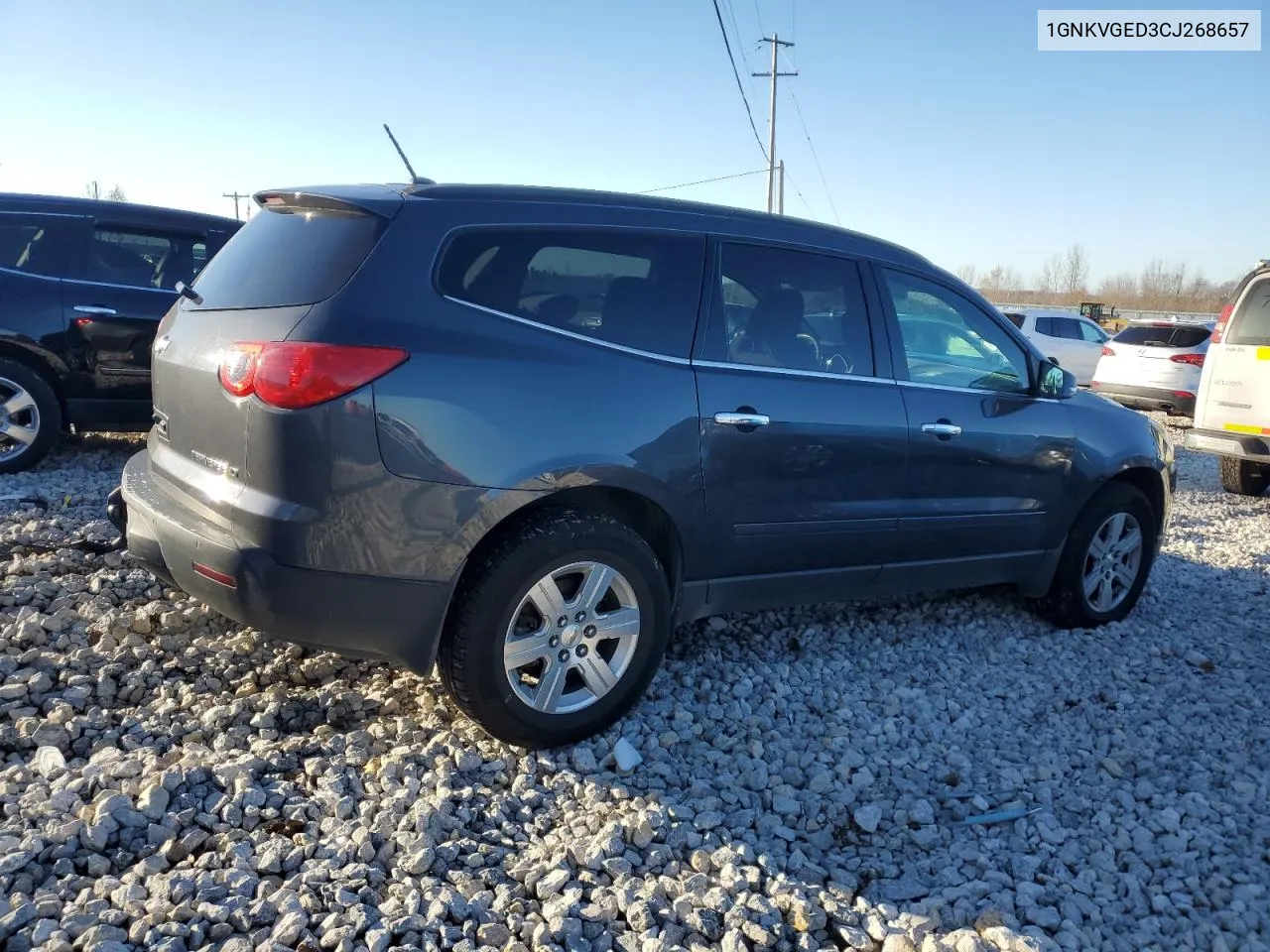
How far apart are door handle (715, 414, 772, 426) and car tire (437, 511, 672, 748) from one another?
1.71 ft

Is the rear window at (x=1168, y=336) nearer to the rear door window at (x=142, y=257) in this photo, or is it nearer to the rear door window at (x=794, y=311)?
the rear door window at (x=794, y=311)

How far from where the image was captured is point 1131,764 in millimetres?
3502

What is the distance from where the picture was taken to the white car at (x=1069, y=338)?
57.6 feet

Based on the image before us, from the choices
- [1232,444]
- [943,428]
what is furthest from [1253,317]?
[943,428]

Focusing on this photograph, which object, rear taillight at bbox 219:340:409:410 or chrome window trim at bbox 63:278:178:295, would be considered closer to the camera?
rear taillight at bbox 219:340:409:410

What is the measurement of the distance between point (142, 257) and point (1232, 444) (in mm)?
9115

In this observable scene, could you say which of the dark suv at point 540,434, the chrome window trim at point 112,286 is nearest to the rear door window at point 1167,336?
the dark suv at point 540,434

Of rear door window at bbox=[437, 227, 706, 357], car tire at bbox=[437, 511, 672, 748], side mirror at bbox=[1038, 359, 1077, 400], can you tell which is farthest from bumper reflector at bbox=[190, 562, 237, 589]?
side mirror at bbox=[1038, 359, 1077, 400]

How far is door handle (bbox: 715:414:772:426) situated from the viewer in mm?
3477

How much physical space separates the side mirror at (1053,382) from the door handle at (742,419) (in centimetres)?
179

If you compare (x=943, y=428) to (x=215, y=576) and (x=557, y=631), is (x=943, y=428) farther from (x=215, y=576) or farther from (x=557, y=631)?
(x=215, y=576)

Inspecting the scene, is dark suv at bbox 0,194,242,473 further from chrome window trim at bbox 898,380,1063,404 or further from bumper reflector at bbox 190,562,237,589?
chrome window trim at bbox 898,380,1063,404

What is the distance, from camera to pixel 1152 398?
13.2 meters

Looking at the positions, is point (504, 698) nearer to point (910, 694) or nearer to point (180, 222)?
point (910, 694)
